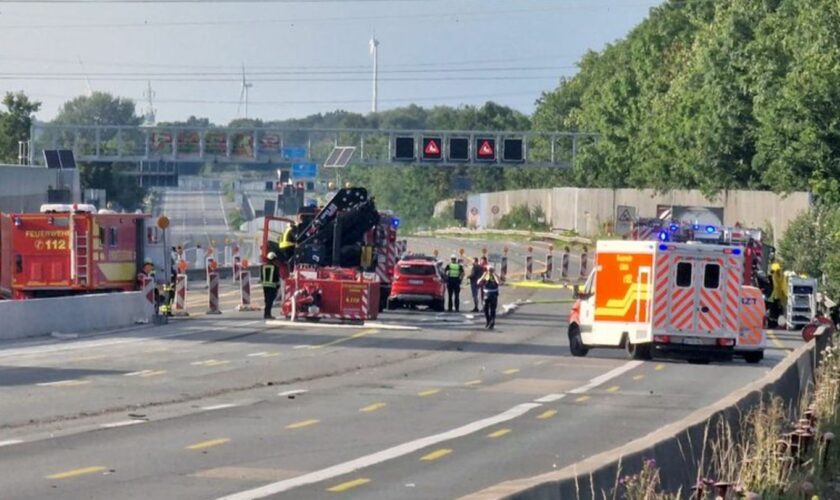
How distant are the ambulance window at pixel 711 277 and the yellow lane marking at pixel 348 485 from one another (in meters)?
17.7

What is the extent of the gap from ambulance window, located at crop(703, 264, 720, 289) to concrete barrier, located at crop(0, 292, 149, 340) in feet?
44.7

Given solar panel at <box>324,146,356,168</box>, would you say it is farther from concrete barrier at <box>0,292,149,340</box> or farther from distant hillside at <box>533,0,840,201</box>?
concrete barrier at <box>0,292,149,340</box>

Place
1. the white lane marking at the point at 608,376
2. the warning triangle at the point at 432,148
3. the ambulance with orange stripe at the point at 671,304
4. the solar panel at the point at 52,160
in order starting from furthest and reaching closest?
the warning triangle at the point at 432,148 → the solar panel at the point at 52,160 → the ambulance with orange stripe at the point at 671,304 → the white lane marking at the point at 608,376

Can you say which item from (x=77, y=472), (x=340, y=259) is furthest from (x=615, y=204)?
(x=77, y=472)

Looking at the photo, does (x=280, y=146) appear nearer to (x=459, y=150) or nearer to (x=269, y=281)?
(x=459, y=150)

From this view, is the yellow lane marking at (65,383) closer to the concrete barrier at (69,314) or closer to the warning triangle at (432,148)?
the concrete barrier at (69,314)

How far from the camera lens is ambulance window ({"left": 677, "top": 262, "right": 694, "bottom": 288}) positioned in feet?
103

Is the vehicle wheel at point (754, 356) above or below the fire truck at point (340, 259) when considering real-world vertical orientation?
below

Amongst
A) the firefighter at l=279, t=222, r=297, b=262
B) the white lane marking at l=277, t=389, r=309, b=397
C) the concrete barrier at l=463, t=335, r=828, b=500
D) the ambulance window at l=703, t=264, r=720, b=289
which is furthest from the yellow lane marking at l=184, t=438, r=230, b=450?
the firefighter at l=279, t=222, r=297, b=262

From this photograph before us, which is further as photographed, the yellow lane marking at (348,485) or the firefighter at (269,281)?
the firefighter at (269,281)

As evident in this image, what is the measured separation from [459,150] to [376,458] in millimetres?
76047

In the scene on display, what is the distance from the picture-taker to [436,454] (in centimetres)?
1677

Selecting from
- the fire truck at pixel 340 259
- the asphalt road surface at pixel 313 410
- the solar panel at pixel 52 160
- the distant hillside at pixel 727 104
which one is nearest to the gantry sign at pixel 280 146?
the distant hillside at pixel 727 104

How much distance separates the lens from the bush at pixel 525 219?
119562 mm
